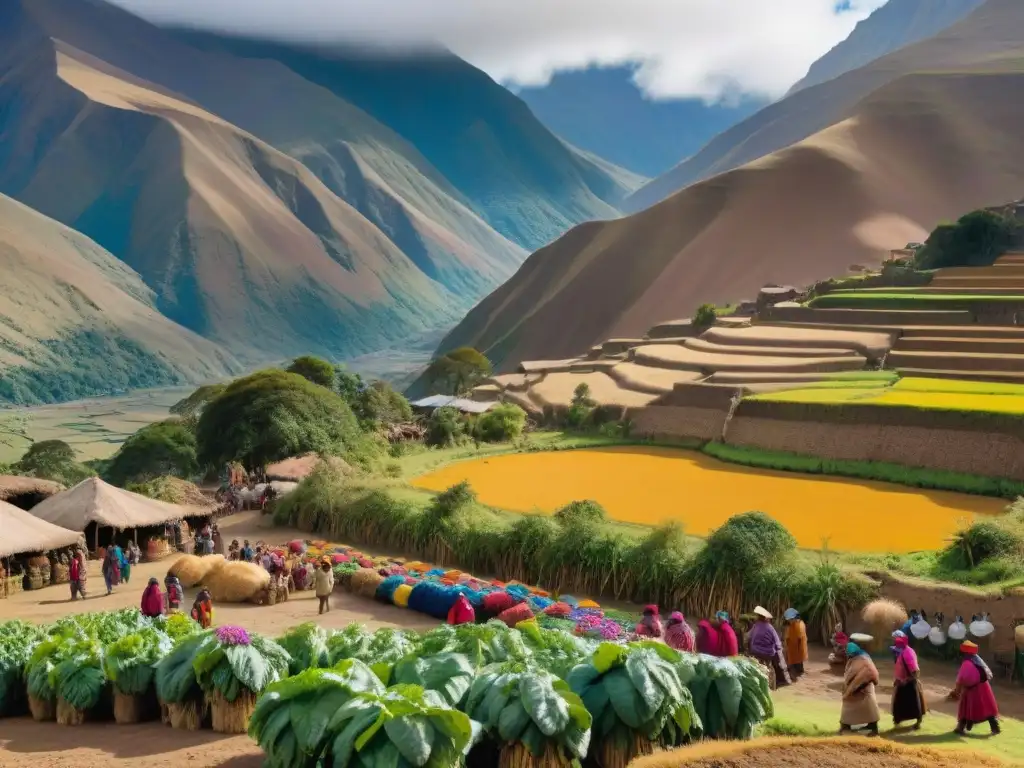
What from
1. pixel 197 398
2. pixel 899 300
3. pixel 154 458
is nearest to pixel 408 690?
pixel 154 458

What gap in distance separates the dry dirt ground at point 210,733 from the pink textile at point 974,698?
0.74 ft

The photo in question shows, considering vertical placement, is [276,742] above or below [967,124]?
below

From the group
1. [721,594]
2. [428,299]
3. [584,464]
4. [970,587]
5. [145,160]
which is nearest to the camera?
[970,587]

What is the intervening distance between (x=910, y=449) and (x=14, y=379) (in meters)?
92.5

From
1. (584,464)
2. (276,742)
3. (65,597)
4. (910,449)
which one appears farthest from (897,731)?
(584,464)

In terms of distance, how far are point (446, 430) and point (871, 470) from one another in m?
14.9

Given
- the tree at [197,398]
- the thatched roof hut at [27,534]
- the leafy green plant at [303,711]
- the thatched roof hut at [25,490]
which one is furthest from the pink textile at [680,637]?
the tree at [197,398]

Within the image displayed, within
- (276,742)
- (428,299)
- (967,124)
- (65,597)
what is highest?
(967,124)

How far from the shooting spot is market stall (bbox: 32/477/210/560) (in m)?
23.0

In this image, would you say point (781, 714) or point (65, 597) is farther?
point (65, 597)

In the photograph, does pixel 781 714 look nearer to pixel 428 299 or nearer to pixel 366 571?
pixel 366 571

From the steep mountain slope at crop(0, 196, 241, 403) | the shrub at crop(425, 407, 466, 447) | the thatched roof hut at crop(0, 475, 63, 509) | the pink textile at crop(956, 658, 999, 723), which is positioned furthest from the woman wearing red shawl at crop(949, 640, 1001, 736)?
the steep mountain slope at crop(0, 196, 241, 403)

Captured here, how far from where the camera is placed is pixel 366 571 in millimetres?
19875

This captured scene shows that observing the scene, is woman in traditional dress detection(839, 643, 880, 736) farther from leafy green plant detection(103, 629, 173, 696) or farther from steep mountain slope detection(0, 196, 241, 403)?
steep mountain slope detection(0, 196, 241, 403)
